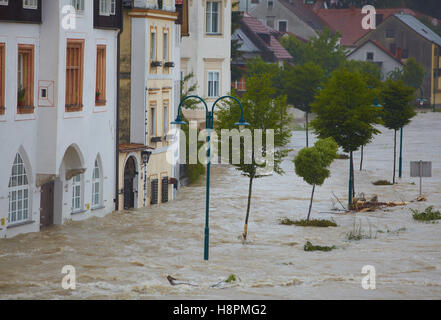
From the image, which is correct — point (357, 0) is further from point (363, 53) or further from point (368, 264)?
point (368, 264)

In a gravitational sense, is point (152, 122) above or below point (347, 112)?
below

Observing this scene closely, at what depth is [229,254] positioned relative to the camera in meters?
31.5

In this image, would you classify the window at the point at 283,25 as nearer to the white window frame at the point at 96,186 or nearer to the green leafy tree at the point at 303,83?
the green leafy tree at the point at 303,83

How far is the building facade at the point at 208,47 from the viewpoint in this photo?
59500mm

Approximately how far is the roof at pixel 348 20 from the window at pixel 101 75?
306ft

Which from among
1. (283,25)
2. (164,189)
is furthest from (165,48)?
(283,25)

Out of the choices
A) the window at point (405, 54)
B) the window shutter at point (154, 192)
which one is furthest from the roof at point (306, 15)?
the window shutter at point (154, 192)

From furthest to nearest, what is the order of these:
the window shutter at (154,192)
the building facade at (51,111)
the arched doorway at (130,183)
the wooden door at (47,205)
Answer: the window shutter at (154,192), the arched doorway at (130,183), the wooden door at (47,205), the building facade at (51,111)

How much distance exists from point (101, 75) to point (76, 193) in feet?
15.7

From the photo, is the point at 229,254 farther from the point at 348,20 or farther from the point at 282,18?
the point at 348,20

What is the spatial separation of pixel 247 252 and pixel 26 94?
878cm

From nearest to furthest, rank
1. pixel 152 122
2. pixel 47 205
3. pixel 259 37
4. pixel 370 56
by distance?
1. pixel 47 205
2. pixel 152 122
3. pixel 259 37
4. pixel 370 56

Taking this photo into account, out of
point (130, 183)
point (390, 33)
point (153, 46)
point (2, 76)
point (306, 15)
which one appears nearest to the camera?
point (2, 76)

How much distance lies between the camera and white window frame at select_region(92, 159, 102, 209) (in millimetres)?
37438
